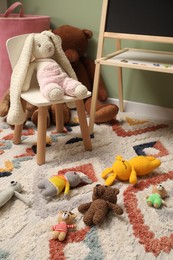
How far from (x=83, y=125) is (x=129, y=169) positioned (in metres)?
0.33

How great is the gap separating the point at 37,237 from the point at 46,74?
2.37ft

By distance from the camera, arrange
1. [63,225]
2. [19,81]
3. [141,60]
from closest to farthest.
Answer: [63,225] < [19,81] < [141,60]

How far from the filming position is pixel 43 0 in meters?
1.98

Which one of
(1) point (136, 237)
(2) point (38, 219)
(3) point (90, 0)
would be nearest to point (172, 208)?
(1) point (136, 237)

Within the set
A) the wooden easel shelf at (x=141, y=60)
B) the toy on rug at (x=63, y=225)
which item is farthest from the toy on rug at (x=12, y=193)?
the wooden easel shelf at (x=141, y=60)

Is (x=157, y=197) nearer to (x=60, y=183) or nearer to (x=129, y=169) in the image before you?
(x=129, y=169)

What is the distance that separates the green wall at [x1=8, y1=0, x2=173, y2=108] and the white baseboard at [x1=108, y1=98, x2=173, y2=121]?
27mm

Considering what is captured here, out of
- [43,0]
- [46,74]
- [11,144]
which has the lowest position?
[11,144]

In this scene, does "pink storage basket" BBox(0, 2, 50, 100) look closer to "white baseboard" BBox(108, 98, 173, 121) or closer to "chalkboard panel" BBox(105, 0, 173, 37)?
"chalkboard panel" BBox(105, 0, 173, 37)

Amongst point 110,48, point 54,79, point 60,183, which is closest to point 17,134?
point 54,79

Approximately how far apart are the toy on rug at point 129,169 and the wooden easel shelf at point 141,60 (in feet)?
1.47

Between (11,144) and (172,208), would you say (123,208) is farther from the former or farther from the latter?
(11,144)

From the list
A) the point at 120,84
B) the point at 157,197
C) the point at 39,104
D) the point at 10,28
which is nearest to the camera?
the point at 157,197

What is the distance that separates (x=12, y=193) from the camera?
3.60 ft
